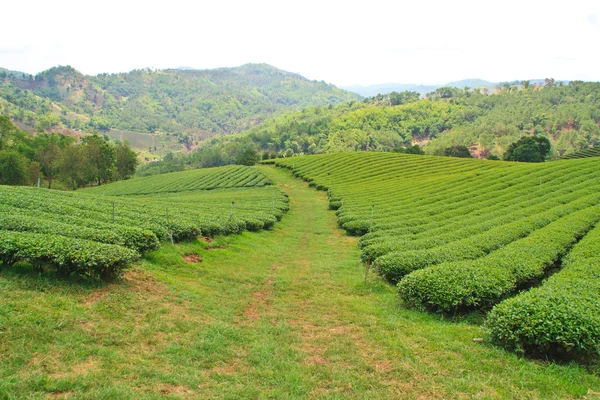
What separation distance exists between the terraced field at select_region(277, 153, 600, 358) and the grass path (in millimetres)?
854

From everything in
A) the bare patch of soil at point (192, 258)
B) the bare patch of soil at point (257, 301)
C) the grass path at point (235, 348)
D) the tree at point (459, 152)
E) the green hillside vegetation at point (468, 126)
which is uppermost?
the green hillside vegetation at point (468, 126)

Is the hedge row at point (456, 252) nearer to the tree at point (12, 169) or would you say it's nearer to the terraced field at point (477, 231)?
the terraced field at point (477, 231)

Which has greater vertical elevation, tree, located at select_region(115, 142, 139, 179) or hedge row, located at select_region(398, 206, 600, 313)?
hedge row, located at select_region(398, 206, 600, 313)

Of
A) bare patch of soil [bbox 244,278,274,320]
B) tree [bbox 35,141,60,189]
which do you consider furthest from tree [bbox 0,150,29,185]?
bare patch of soil [bbox 244,278,274,320]

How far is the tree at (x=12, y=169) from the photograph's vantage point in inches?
2297

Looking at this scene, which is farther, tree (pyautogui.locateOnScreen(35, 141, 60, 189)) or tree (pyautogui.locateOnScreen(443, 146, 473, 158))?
tree (pyautogui.locateOnScreen(443, 146, 473, 158))

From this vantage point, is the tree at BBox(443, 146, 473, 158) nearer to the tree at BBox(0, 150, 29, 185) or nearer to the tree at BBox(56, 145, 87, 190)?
the tree at BBox(56, 145, 87, 190)

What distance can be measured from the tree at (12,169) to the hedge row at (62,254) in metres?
63.6

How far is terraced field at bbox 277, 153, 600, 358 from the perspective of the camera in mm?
10359

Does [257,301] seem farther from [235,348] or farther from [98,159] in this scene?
[98,159]

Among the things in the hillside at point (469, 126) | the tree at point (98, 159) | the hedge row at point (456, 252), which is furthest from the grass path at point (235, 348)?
the hillside at point (469, 126)

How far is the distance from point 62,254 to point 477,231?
18579 millimetres

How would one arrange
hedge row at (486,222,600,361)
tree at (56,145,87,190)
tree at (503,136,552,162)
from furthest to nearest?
tree at (503,136,552,162), tree at (56,145,87,190), hedge row at (486,222,600,361)

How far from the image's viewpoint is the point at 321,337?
29.9 ft
